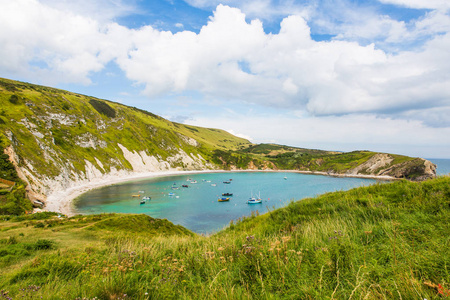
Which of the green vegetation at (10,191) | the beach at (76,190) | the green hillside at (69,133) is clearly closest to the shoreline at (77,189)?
the beach at (76,190)

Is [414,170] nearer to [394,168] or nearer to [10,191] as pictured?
[394,168]

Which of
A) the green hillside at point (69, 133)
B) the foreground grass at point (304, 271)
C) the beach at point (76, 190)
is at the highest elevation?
the green hillside at point (69, 133)

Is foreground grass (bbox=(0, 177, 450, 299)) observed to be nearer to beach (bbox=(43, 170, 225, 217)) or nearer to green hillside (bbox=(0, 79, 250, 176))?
beach (bbox=(43, 170, 225, 217))

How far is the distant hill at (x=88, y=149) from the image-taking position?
215 ft

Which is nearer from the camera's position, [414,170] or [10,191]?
[10,191]

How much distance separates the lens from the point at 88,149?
344ft

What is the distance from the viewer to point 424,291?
276 centimetres

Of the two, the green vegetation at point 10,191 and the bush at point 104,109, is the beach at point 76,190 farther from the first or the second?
the bush at point 104,109

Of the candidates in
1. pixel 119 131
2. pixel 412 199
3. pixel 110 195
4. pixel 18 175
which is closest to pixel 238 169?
pixel 119 131

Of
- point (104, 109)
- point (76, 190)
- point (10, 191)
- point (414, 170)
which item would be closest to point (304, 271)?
point (10, 191)

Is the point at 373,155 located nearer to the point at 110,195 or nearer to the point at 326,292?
the point at 110,195

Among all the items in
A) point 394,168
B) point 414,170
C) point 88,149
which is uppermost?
point 88,149

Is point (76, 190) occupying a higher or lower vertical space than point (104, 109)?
lower

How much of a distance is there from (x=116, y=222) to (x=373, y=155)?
189m
